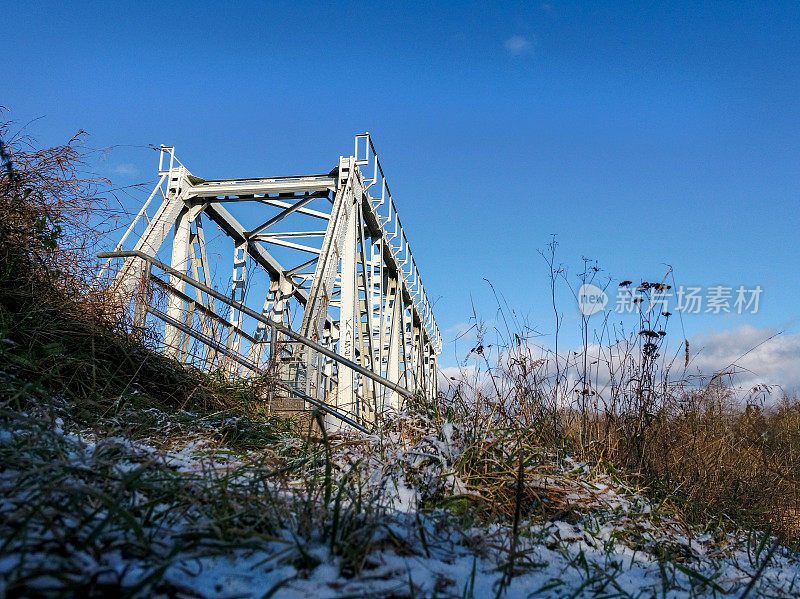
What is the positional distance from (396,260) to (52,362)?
1119 cm

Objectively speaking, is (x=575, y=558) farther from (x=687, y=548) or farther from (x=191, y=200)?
(x=191, y=200)

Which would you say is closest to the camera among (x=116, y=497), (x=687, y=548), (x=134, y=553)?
(x=134, y=553)

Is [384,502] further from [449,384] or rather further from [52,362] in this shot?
[52,362]

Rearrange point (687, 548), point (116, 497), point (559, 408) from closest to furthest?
point (116, 497)
point (687, 548)
point (559, 408)

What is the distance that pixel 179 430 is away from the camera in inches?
144

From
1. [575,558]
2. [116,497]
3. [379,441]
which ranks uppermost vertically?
[379,441]

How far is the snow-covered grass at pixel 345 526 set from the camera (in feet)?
5.08

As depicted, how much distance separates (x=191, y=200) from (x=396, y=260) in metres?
5.88

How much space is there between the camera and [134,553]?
1575 millimetres

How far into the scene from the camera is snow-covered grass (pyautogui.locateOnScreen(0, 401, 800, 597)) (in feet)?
5.08

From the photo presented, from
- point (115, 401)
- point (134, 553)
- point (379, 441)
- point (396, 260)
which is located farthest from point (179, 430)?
point (396, 260)

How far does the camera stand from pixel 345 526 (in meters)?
1.96

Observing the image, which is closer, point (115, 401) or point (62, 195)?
point (115, 401)

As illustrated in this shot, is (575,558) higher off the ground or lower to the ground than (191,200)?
lower
